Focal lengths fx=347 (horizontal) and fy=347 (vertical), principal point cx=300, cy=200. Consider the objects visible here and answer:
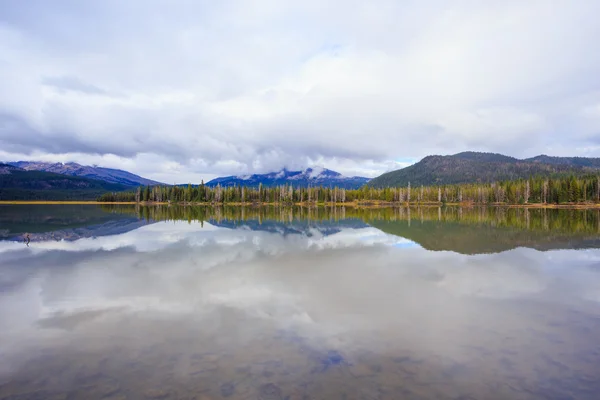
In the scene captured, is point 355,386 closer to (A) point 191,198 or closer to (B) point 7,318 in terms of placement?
(B) point 7,318

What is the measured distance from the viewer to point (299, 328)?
11.8 metres

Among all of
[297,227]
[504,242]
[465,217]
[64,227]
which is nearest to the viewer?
[504,242]

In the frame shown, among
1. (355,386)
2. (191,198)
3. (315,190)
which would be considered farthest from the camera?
(315,190)

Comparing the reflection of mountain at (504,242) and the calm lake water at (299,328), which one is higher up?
the reflection of mountain at (504,242)

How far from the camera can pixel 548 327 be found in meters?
11.9

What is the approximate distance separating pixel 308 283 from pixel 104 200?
195336mm

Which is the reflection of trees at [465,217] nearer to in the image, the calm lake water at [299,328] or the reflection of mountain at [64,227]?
the reflection of mountain at [64,227]

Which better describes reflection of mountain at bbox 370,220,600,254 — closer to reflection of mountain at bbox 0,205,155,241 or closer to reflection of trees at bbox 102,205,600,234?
reflection of trees at bbox 102,205,600,234

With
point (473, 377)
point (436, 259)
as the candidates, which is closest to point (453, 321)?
point (473, 377)

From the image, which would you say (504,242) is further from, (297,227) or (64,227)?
(64,227)

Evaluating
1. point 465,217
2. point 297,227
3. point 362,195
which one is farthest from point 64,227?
point 362,195

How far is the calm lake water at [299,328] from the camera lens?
8258mm

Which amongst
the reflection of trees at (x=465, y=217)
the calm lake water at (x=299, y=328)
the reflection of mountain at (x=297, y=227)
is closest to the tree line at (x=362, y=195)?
the reflection of trees at (x=465, y=217)

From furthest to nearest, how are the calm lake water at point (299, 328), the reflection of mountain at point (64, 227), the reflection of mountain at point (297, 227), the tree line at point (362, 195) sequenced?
the tree line at point (362, 195) < the reflection of mountain at point (297, 227) < the reflection of mountain at point (64, 227) < the calm lake water at point (299, 328)
